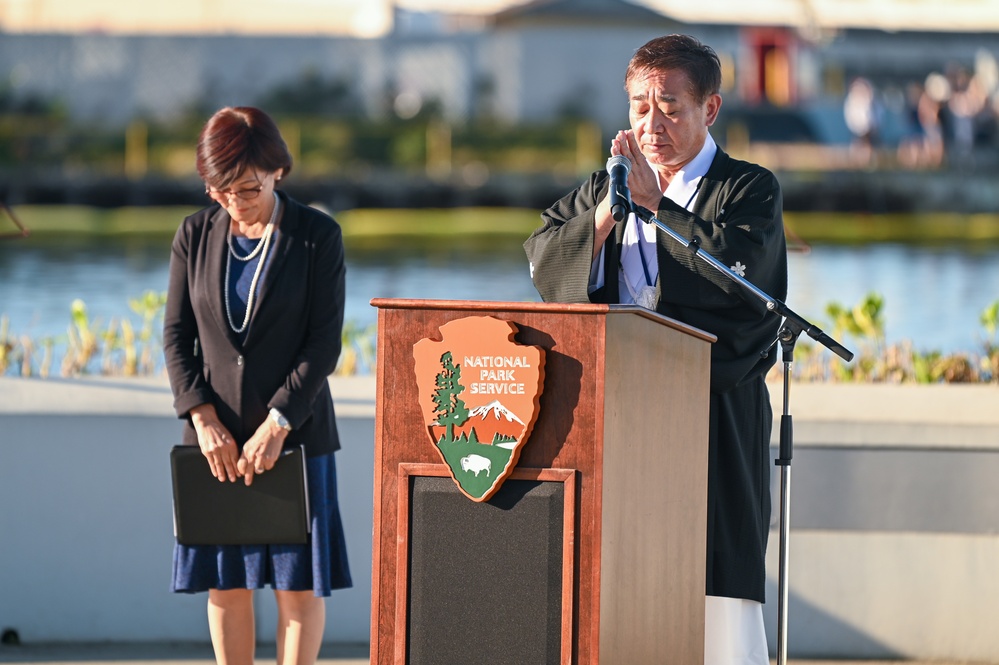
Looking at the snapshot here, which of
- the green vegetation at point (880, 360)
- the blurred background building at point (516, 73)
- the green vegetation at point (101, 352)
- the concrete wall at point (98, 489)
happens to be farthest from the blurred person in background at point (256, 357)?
the blurred background building at point (516, 73)

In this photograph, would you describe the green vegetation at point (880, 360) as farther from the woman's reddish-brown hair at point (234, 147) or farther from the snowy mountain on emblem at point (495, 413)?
the snowy mountain on emblem at point (495, 413)

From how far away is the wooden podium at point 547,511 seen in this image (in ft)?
9.52

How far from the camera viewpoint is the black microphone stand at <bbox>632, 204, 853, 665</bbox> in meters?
3.23

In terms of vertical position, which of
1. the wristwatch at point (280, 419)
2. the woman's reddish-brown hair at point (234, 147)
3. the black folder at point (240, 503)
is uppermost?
the woman's reddish-brown hair at point (234, 147)

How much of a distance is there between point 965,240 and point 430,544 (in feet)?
91.7

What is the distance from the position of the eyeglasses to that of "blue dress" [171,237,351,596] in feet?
0.48

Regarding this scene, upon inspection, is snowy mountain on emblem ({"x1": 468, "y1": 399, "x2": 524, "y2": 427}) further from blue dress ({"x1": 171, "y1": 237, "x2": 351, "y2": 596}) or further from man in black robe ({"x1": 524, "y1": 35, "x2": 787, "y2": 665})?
blue dress ({"x1": 171, "y1": 237, "x2": 351, "y2": 596})

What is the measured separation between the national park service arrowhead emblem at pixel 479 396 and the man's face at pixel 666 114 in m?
0.71

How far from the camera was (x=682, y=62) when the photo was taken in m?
3.36

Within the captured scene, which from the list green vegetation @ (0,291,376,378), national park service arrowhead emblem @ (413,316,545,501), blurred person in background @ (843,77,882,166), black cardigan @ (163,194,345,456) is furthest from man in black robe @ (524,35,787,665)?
blurred person in background @ (843,77,882,166)

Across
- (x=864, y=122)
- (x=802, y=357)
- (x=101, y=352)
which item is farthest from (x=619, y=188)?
(x=864, y=122)

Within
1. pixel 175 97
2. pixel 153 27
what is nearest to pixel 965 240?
pixel 175 97

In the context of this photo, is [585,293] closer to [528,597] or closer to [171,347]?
[528,597]

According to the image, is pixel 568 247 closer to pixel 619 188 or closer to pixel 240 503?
pixel 619 188
